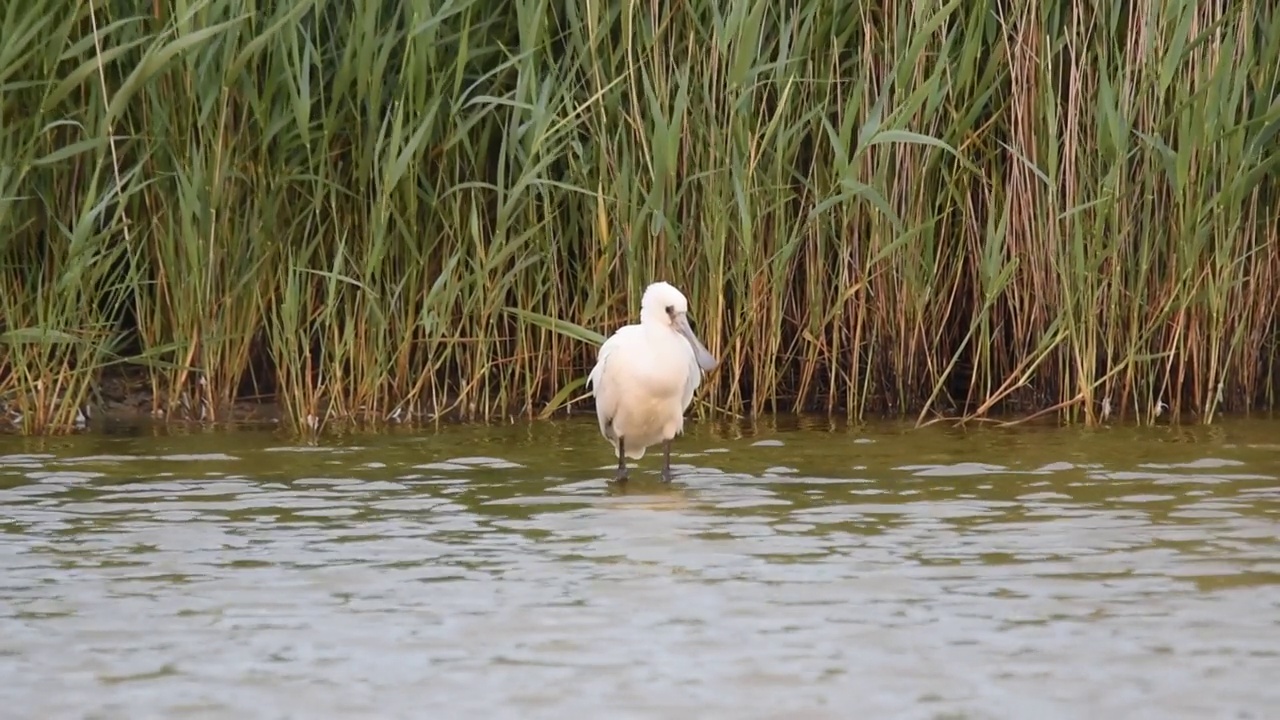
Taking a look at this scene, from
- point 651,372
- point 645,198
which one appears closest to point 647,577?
point 651,372

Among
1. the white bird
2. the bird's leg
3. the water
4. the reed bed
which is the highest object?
the reed bed

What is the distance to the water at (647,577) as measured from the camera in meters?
4.30

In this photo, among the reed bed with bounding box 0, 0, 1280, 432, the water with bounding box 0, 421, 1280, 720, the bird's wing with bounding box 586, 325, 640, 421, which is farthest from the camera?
the reed bed with bounding box 0, 0, 1280, 432

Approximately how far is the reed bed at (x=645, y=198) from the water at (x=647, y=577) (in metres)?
0.45

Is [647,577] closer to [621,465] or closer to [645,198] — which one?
[621,465]

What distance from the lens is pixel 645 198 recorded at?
326 inches

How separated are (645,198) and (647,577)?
305 centimetres

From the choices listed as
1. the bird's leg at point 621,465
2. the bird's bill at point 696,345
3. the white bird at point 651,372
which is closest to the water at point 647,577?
the bird's leg at point 621,465

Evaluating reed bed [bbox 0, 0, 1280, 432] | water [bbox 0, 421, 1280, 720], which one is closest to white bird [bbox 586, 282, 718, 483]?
water [bbox 0, 421, 1280, 720]

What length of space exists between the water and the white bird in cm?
18

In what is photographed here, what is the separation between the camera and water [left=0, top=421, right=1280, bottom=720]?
14.1 ft

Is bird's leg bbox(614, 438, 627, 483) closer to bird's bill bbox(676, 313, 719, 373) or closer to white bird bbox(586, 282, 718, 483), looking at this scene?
white bird bbox(586, 282, 718, 483)

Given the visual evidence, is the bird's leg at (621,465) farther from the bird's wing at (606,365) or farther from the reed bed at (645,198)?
the reed bed at (645,198)

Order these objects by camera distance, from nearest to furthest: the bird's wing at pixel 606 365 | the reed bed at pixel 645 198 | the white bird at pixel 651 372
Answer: the white bird at pixel 651 372 < the bird's wing at pixel 606 365 < the reed bed at pixel 645 198
